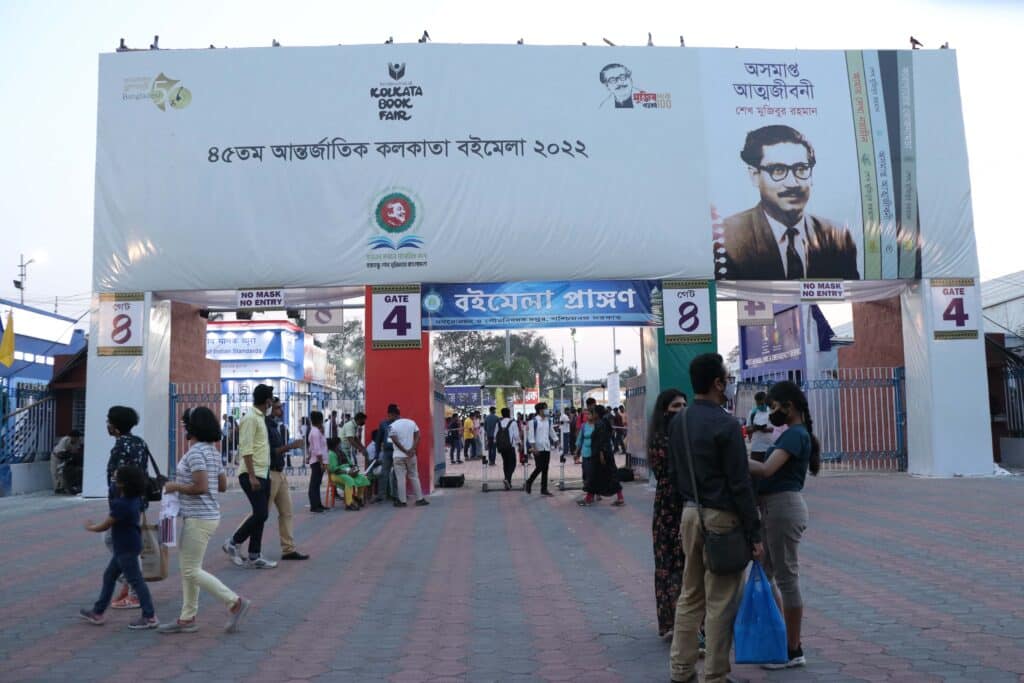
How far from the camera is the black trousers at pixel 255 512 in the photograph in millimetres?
9172

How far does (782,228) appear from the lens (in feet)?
58.7

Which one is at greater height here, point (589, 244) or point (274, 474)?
point (589, 244)

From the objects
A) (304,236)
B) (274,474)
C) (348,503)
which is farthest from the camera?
(304,236)

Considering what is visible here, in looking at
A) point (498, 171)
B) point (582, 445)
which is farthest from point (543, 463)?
point (498, 171)

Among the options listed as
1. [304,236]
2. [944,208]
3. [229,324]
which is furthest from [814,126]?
[229,324]

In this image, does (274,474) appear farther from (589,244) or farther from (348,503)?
(589,244)

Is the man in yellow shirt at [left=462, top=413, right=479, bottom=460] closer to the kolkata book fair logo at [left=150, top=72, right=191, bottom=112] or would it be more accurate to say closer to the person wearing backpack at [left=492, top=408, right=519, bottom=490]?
the person wearing backpack at [left=492, top=408, right=519, bottom=490]

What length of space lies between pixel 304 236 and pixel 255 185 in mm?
1334

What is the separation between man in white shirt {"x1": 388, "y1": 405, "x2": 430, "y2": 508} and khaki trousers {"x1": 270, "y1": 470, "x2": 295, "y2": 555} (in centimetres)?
563

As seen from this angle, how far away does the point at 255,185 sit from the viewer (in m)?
17.5

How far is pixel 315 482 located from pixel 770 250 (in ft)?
31.0

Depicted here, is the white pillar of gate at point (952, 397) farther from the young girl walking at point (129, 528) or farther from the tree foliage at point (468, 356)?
the tree foliage at point (468, 356)

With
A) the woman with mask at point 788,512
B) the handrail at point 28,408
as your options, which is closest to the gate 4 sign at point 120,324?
the handrail at point 28,408

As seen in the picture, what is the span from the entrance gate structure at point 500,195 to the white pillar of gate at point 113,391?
0.04 metres
